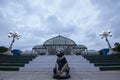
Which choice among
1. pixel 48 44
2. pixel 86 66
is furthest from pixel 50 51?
pixel 86 66

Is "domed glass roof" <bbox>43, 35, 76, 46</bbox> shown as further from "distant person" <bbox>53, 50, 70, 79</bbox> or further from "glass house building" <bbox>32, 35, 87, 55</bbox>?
"distant person" <bbox>53, 50, 70, 79</bbox>

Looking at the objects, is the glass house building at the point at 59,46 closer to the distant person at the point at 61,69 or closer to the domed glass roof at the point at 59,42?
the domed glass roof at the point at 59,42

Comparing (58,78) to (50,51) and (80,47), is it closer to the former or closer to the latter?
(50,51)

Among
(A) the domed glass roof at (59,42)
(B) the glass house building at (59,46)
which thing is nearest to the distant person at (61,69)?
(B) the glass house building at (59,46)

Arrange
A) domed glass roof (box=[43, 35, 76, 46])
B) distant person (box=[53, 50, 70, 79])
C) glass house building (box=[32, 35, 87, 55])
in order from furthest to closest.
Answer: domed glass roof (box=[43, 35, 76, 46]), glass house building (box=[32, 35, 87, 55]), distant person (box=[53, 50, 70, 79])

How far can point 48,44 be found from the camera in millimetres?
36375

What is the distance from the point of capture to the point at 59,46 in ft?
115

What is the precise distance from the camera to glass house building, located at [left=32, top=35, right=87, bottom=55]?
115 ft

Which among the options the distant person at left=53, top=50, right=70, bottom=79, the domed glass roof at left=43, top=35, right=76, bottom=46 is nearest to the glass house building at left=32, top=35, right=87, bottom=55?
the domed glass roof at left=43, top=35, right=76, bottom=46

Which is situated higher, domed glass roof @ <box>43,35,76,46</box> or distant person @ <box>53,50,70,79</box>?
domed glass roof @ <box>43,35,76,46</box>

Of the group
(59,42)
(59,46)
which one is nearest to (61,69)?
(59,46)

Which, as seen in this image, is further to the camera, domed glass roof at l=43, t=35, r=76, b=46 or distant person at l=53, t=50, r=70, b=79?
domed glass roof at l=43, t=35, r=76, b=46

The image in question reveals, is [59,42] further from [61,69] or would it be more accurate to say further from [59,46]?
[61,69]

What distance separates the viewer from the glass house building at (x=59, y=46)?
35.1 metres
